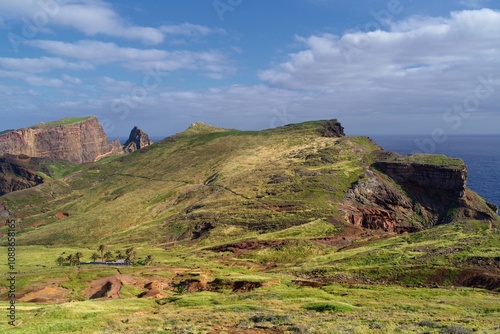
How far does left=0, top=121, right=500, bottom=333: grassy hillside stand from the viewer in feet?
109

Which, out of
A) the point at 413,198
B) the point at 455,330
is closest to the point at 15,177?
the point at 413,198

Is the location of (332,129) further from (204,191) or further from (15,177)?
(15,177)

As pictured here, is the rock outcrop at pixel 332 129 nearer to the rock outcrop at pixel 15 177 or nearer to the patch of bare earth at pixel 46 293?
the patch of bare earth at pixel 46 293

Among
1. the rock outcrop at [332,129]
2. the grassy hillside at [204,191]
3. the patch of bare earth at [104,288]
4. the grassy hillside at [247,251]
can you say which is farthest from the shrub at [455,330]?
the rock outcrop at [332,129]

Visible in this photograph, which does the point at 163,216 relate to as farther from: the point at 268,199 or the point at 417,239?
the point at 417,239

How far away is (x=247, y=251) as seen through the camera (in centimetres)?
8056

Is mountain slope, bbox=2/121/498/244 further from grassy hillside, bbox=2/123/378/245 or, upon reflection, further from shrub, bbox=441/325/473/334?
shrub, bbox=441/325/473/334

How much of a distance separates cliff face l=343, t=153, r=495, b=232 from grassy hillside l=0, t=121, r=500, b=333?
286 centimetres

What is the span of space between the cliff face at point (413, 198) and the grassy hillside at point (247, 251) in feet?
9.40

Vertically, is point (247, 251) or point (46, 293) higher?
point (46, 293)

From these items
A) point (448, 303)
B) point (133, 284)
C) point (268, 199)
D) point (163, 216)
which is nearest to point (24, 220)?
point (163, 216)

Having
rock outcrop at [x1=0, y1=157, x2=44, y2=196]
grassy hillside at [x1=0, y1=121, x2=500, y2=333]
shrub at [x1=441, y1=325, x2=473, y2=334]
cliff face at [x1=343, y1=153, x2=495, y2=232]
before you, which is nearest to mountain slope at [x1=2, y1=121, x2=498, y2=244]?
cliff face at [x1=343, y1=153, x2=495, y2=232]

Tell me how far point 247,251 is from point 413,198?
57606 millimetres

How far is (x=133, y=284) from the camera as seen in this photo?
53656 millimetres
